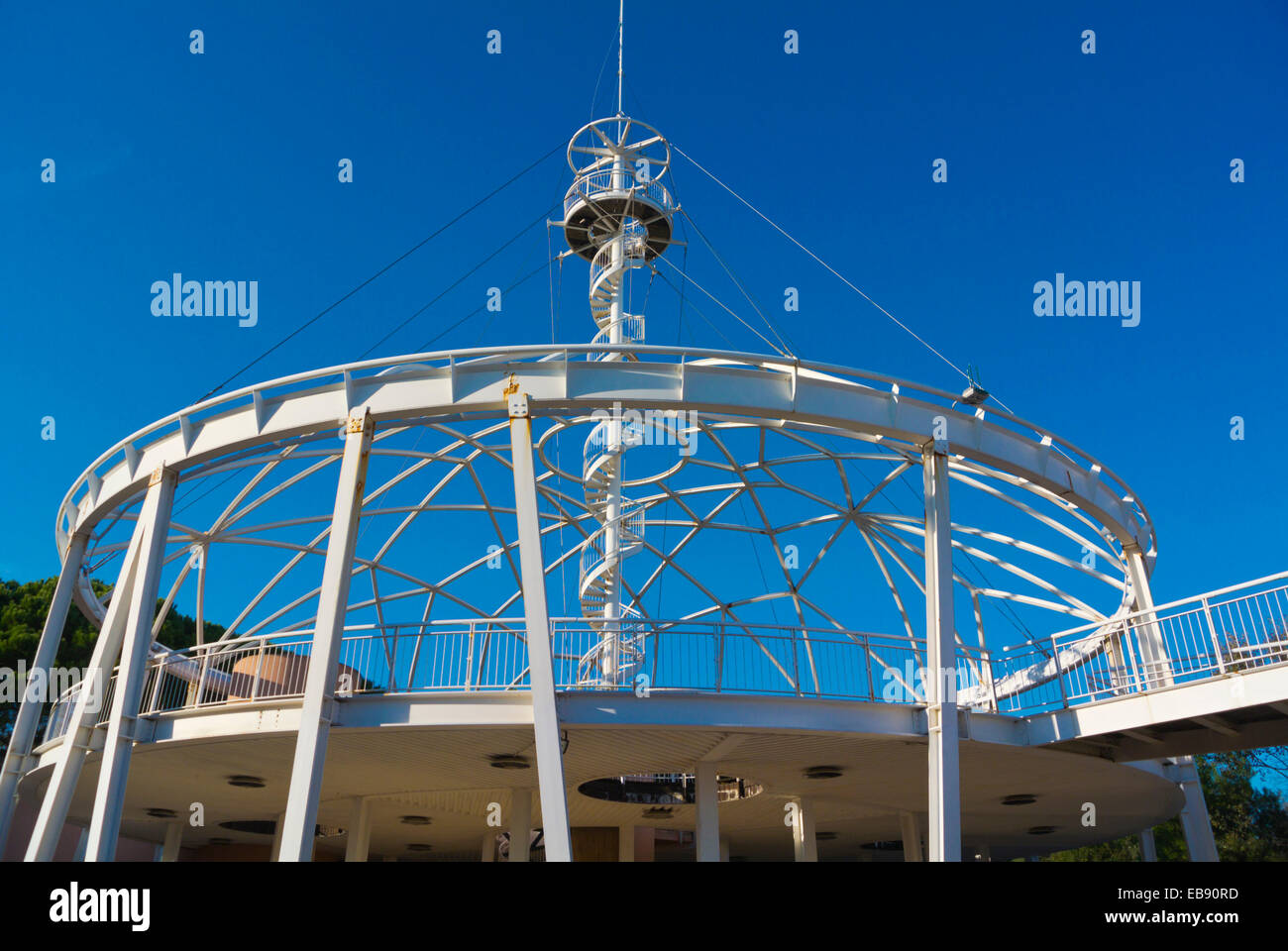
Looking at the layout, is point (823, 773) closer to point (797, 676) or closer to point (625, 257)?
point (797, 676)

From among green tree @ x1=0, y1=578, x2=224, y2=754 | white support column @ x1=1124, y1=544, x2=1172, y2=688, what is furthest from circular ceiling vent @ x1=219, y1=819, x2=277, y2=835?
white support column @ x1=1124, y1=544, x2=1172, y2=688

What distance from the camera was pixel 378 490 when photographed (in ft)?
92.2

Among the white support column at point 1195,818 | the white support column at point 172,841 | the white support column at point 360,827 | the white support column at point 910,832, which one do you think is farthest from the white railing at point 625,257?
the white support column at point 172,841

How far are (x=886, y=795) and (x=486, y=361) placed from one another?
16.5 metres

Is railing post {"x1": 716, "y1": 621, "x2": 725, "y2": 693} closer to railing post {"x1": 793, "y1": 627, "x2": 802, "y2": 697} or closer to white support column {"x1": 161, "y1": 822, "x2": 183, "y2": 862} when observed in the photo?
railing post {"x1": 793, "y1": 627, "x2": 802, "y2": 697}

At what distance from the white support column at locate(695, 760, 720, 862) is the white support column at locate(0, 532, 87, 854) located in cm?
1581

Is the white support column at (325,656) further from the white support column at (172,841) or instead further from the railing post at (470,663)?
the white support column at (172,841)

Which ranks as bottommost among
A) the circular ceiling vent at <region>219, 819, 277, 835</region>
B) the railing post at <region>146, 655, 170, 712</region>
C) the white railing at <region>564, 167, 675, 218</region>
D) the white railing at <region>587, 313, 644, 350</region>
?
the circular ceiling vent at <region>219, 819, 277, 835</region>

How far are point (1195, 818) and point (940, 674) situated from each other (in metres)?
9.52

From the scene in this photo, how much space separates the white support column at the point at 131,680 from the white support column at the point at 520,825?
8.86 m

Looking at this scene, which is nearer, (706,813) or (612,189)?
(706,813)

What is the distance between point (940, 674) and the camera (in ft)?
60.8

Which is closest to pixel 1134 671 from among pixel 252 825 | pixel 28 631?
pixel 252 825

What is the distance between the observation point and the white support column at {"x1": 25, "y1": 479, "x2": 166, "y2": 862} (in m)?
19.4
